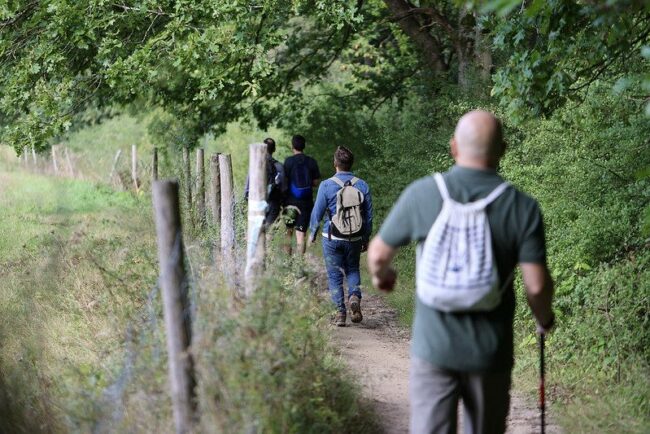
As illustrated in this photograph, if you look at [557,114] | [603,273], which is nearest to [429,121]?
[557,114]

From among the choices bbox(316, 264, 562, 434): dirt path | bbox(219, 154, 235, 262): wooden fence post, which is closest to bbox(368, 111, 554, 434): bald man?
bbox(316, 264, 562, 434): dirt path

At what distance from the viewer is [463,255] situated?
4133mm

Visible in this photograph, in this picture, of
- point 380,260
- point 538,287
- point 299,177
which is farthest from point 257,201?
point 299,177

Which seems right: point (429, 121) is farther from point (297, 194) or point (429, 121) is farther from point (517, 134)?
point (297, 194)

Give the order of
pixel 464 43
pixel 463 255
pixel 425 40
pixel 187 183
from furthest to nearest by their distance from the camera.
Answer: pixel 425 40 → pixel 464 43 → pixel 187 183 → pixel 463 255

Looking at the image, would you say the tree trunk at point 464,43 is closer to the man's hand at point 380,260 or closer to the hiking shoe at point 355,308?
the hiking shoe at point 355,308

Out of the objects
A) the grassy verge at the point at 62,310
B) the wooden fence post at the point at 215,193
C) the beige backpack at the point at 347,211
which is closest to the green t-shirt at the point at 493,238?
the grassy verge at the point at 62,310

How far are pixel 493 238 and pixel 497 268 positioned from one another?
14cm

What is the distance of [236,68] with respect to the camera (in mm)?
14414

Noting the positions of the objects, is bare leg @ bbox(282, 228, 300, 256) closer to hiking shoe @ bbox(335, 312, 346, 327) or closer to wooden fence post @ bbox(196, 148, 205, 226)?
wooden fence post @ bbox(196, 148, 205, 226)

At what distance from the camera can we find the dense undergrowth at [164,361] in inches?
194

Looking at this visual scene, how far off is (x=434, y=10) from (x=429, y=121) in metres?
2.00

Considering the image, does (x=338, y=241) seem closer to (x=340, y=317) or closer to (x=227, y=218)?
(x=340, y=317)

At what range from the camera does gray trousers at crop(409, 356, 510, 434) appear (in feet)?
14.1
